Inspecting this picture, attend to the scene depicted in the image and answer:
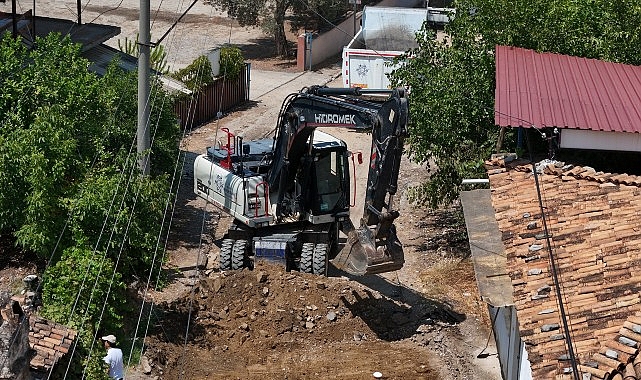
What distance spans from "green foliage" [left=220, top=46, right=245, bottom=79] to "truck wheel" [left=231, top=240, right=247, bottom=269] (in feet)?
50.7

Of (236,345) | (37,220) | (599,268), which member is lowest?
(236,345)

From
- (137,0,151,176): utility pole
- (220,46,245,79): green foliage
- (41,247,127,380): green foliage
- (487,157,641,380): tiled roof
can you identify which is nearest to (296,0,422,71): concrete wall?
(220,46,245,79): green foliage

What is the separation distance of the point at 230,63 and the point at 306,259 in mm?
16964

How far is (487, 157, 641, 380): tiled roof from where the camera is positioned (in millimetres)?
13465

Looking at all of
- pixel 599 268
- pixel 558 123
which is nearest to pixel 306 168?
pixel 558 123

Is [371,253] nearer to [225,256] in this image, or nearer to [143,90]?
[225,256]

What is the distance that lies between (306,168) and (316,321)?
3.11 m

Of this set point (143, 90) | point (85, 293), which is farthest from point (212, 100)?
point (85, 293)

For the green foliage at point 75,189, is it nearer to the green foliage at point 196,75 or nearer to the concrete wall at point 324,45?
the green foliage at point 196,75

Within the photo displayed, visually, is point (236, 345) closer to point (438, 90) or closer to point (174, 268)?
point (174, 268)

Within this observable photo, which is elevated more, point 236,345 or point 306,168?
point 306,168

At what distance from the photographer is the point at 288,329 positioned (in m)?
21.7

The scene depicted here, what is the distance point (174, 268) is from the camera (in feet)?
80.1

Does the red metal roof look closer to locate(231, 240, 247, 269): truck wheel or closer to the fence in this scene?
locate(231, 240, 247, 269): truck wheel
